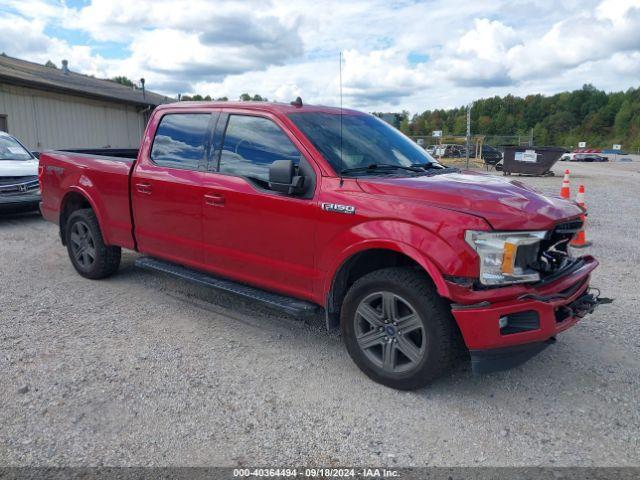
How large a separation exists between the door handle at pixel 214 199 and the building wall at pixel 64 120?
1601cm

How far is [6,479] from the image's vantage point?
2.63 m

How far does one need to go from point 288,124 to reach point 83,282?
3.33 meters

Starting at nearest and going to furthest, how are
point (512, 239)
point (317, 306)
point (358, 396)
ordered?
1. point (512, 239)
2. point (358, 396)
3. point (317, 306)

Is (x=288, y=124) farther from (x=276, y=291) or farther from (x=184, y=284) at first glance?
(x=184, y=284)

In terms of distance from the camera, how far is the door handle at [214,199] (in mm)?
4375

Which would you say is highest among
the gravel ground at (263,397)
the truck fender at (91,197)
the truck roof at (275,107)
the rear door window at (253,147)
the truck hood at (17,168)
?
the truck roof at (275,107)

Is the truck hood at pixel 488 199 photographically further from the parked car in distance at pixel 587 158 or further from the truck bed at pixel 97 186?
the parked car in distance at pixel 587 158

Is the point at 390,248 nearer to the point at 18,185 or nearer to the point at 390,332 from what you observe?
the point at 390,332


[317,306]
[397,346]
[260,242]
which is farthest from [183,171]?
[397,346]

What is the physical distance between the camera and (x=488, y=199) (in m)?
3.31

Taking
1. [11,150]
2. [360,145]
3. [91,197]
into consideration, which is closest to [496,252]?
[360,145]

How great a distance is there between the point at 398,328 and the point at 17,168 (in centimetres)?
901

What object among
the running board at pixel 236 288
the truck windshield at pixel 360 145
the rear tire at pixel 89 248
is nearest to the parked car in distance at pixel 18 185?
the rear tire at pixel 89 248

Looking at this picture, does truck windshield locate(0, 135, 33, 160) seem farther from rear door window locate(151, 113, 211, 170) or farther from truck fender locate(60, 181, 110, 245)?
rear door window locate(151, 113, 211, 170)
